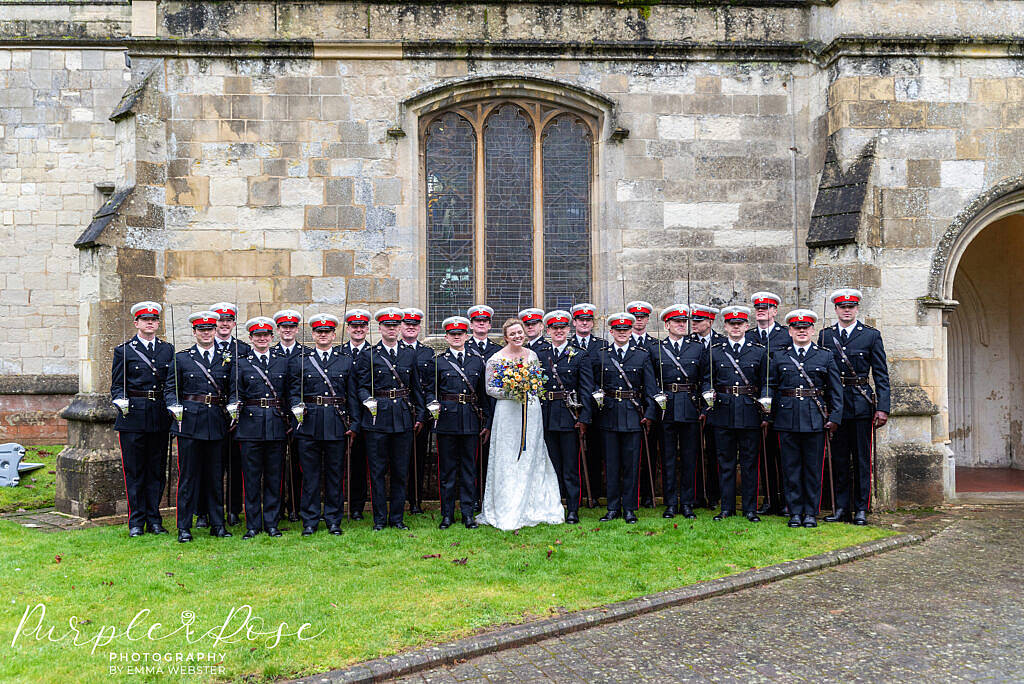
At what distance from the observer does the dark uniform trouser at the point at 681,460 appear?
8.30 metres

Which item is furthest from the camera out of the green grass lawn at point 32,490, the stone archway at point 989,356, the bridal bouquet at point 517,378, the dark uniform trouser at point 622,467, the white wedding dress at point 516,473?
the stone archway at point 989,356

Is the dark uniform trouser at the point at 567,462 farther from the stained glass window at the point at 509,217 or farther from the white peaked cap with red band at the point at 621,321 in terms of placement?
the stained glass window at the point at 509,217

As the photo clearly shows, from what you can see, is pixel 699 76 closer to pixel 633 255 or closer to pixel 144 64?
pixel 633 255

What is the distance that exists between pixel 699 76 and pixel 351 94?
4231 mm

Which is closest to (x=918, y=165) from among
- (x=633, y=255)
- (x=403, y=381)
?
(x=633, y=255)

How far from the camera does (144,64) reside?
9.58 m

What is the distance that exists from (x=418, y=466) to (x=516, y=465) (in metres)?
1.51

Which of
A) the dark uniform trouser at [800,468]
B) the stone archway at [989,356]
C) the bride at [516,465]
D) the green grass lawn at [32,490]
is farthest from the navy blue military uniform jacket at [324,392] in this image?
the stone archway at [989,356]

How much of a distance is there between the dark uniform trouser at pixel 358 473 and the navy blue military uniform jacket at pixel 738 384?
3653 mm

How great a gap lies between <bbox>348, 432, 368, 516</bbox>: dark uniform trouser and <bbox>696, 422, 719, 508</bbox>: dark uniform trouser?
3.60 metres

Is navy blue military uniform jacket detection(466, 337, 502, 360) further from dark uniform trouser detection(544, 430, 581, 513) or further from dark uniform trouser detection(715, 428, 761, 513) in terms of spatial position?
dark uniform trouser detection(715, 428, 761, 513)

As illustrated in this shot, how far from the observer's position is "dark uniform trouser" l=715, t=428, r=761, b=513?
325 inches

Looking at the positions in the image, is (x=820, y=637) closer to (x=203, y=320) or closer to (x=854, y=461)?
(x=854, y=461)

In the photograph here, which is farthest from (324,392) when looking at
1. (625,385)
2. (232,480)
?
(625,385)
